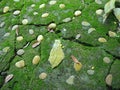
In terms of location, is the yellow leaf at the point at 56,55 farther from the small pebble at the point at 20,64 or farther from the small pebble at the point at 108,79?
the small pebble at the point at 108,79

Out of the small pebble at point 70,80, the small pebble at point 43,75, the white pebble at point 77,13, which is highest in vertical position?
the white pebble at point 77,13

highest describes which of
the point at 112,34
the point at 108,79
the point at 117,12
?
the point at 117,12

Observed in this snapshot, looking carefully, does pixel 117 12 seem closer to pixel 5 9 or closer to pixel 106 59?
pixel 106 59

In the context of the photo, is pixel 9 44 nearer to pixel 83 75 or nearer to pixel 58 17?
pixel 58 17

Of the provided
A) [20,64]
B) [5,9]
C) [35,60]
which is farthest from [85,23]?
[5,9]

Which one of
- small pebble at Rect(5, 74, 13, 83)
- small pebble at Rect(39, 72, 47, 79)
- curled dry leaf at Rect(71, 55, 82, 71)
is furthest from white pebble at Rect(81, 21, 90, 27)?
small pebble at Rect(5, 74, 13, 83)

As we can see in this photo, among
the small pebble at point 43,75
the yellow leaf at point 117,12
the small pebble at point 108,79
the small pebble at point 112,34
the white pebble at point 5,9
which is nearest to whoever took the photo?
the small pebble at point 108,79

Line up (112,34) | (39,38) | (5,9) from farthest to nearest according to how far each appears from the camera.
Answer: (5,9)
(39,38)
(112,34)

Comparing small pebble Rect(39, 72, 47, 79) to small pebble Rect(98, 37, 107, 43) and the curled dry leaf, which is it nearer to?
the curled dry leaf

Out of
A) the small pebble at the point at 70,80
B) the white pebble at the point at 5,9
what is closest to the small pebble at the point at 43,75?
the small pebble at the point at 70,80
